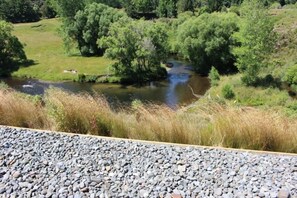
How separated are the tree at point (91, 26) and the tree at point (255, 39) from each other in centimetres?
2329

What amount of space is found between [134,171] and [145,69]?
40.0m

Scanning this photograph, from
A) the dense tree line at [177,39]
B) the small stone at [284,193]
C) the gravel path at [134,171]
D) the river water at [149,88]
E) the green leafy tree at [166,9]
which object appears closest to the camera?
the small stone at [284,193]

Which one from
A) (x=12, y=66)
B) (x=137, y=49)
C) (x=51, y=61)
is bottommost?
(x=12, y=66)

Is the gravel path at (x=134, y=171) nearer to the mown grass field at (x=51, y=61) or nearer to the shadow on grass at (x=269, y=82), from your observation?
the shadow on grass at (x=269, y=82)

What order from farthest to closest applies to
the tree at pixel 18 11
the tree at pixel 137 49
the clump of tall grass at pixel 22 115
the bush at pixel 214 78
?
the tree at pixel 18 11, the tree at pixel 137 49, the bush at pixel 214 78, the clump of tall grass at pixel 22 115

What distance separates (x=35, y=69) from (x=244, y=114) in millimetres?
46002

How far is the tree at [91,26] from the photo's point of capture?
5341 centimetres

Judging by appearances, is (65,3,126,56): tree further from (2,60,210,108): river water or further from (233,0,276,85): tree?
(233,0,276,85): tree

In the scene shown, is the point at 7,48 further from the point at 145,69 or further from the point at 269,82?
the point at 269,82

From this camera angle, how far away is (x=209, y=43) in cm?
4356

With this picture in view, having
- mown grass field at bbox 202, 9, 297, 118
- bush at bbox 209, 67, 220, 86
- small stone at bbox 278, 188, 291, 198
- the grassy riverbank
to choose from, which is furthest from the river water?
small stone at bbox 278, 188, 291, 198

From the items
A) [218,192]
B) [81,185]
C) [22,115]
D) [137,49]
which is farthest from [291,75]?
[81,185]

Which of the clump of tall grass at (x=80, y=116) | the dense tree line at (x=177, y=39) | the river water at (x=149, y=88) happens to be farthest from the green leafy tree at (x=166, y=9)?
the clump of tall grass at (x=80, y=116)

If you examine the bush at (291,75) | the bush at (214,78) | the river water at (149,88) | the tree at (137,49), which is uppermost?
the tree at (137,49)
